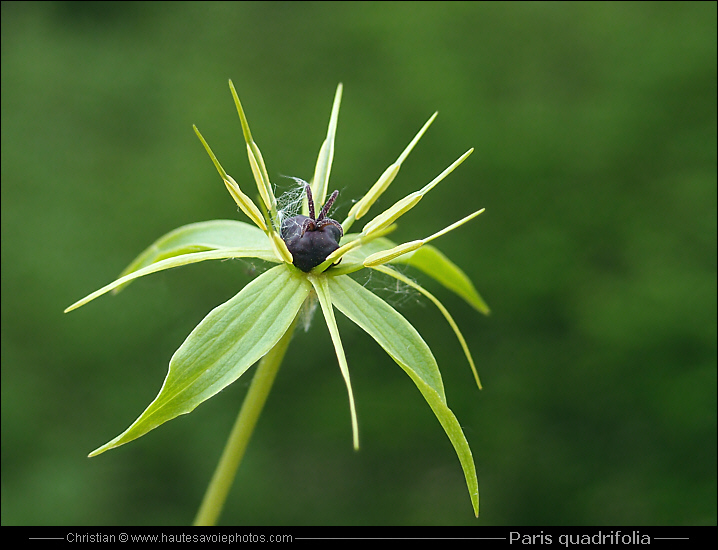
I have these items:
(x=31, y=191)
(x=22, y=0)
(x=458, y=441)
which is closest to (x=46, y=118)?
(x=31, y=191)

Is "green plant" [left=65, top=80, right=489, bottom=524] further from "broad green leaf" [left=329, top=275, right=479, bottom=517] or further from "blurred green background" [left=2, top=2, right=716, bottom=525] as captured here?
"blurred green background" [left=2, top=2, right=716, bottom=525]

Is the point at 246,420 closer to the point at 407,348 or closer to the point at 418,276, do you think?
the point at 407,348

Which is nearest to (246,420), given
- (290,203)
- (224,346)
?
(224,346)

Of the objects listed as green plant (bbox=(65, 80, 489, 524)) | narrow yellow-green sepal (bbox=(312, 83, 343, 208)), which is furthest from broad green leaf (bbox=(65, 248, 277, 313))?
narrow yellow-green sepal (bbox=(312, 83, 343, 208))

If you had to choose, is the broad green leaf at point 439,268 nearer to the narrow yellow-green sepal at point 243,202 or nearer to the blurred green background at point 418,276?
the narrow yellow-green sepal at point 243,202

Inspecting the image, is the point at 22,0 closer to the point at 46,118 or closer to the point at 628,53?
the point at 46,118
